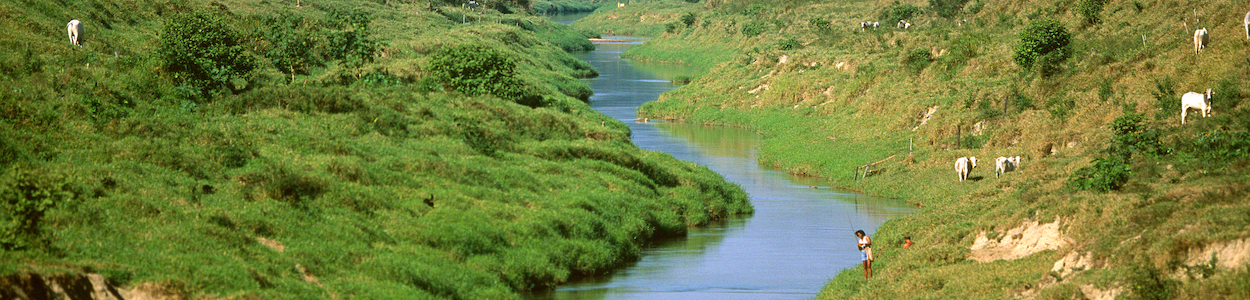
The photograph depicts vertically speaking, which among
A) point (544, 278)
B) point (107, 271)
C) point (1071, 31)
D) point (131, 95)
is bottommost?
point (544, 278)

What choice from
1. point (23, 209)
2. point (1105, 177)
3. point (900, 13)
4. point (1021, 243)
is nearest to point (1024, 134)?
point (1105, 177)

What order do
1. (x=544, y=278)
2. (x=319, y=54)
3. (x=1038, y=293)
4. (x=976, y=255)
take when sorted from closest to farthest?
(x=1038, y=293)
(x=976, y=255)
(x=544, y=278)
(x=319, y=54)

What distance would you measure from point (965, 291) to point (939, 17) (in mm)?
75896

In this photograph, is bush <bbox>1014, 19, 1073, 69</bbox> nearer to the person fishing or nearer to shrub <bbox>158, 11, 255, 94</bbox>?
the person fishing

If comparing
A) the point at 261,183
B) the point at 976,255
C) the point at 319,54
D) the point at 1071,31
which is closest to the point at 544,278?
the point at 261,183

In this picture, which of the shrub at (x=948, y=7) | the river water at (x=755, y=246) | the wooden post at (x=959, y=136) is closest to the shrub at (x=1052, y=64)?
the wooden post at (x=959, y=136)

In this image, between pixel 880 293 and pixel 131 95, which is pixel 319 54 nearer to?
pixel 131 95

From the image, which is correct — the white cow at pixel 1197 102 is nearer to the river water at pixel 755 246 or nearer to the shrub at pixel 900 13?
the river water at pixel 755 246

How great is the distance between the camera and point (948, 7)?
97.6 metres

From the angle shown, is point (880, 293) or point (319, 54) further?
point (319, 54)

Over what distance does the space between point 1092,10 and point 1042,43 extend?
7905 mm

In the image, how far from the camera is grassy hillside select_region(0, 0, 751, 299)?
82.6 feet

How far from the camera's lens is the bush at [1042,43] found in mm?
58500

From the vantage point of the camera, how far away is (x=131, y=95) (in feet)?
128
